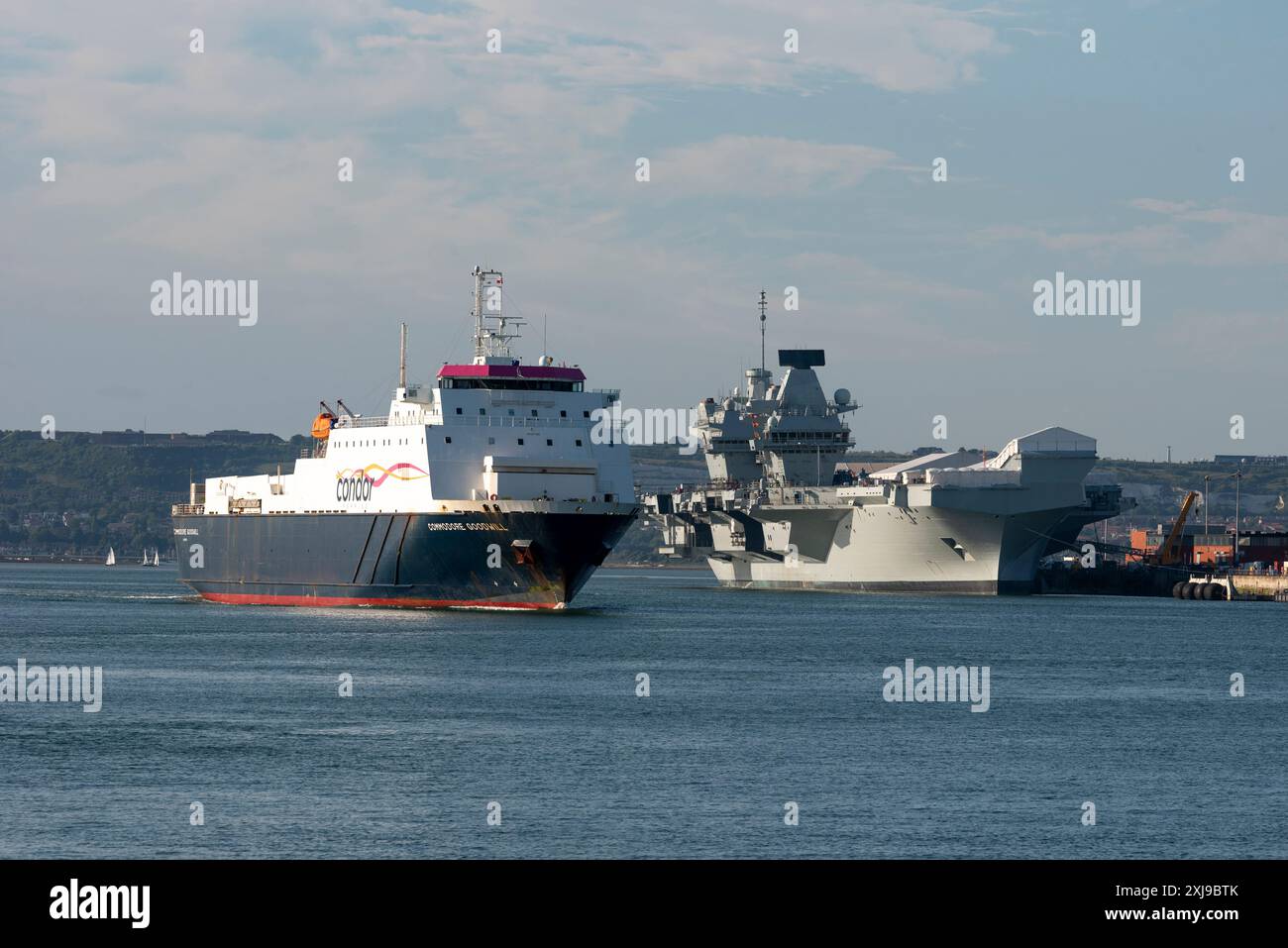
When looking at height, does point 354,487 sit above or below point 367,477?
below

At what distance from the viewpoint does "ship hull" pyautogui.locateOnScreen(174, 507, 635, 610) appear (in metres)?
60.3

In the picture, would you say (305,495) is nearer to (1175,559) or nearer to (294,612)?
(294,612)

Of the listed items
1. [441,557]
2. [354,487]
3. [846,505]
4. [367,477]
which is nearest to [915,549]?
[846,505]

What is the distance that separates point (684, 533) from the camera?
372 ft

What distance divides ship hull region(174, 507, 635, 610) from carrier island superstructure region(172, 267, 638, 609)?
50mm

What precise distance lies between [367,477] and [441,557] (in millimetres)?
5742

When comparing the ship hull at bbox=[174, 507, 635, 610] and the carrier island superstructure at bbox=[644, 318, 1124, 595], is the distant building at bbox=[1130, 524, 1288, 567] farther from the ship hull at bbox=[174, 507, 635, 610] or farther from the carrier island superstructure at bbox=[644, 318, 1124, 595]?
Result: the ship hull at bbox=[174, 507, 635, 610]

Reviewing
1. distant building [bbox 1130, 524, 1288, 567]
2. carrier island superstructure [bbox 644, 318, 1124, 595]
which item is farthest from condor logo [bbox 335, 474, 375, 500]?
distant building [bbox 1130, 524, 1288, 567]

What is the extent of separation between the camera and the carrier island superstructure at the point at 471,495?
60750 mm

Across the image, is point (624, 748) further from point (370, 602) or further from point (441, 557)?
point (370, 602)

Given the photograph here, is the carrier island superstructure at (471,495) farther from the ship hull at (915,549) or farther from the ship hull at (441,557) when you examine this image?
the ship hull at (915,549)

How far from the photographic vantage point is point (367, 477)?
216 ft

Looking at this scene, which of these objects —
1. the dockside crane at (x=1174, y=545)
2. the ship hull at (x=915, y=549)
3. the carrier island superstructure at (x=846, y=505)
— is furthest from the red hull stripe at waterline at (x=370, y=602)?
the dockside crane at (x=1174, y=545)
